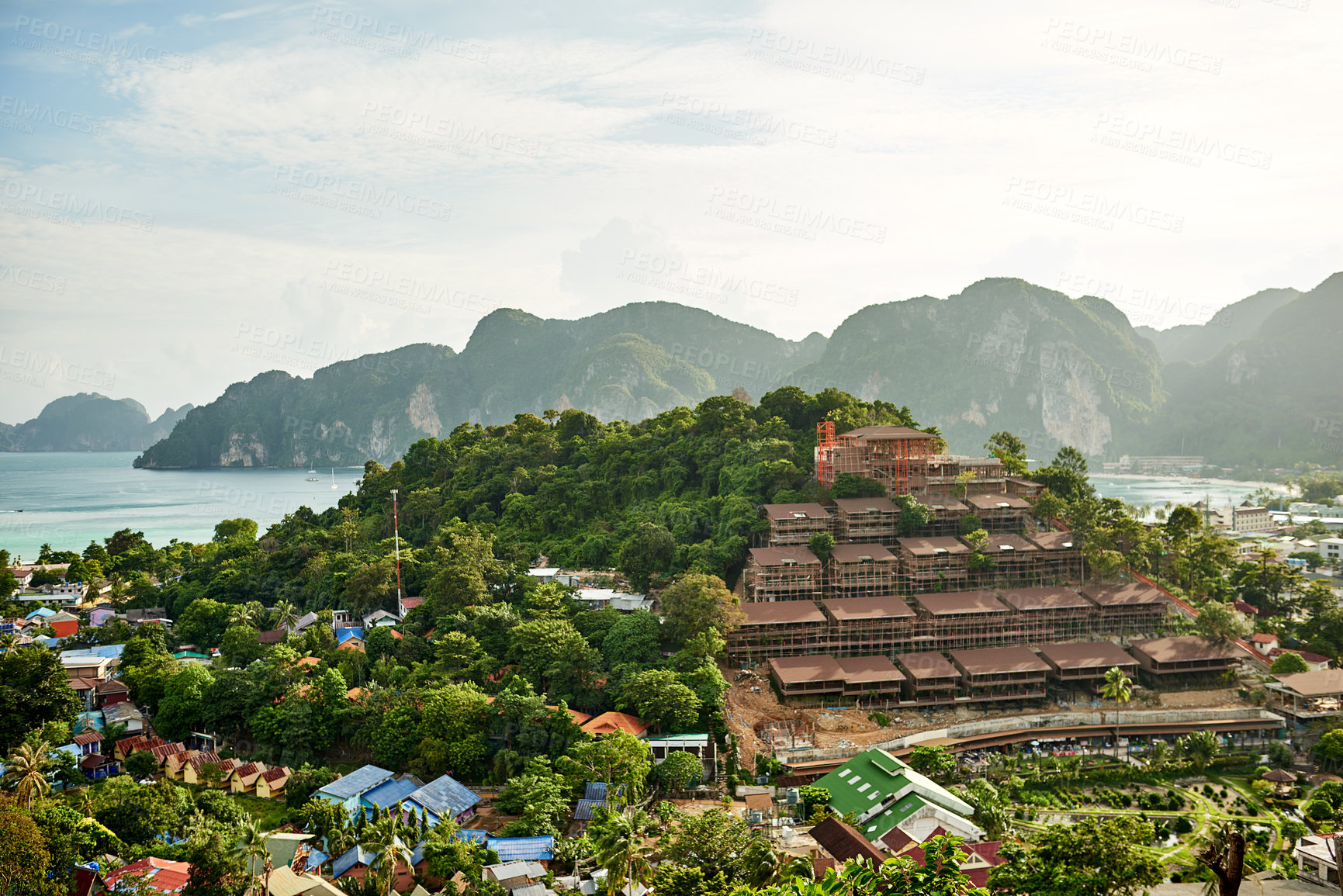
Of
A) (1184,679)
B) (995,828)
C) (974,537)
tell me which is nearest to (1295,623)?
(1184,679)

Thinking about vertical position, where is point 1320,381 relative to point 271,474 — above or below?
above

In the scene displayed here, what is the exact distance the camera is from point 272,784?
2064cm

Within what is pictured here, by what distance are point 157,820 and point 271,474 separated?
12330 centimetres

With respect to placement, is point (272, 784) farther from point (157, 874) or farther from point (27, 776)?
point (157, 874)

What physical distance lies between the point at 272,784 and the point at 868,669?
1696 cm

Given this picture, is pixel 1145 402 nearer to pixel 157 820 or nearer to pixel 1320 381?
pixel 1320 381

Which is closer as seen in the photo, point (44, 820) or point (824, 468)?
point (44, 820)

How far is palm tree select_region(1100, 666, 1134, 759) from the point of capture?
81.3 feet

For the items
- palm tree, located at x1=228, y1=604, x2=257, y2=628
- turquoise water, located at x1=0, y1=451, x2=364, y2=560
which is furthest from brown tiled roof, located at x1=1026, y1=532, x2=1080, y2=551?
turquoise water, located at x1=0, y1=451, x2=364, y2=560

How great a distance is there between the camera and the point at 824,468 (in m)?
35.5

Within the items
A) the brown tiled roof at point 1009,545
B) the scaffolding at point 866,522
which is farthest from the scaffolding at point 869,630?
the brown tiled roof at point 1009,545

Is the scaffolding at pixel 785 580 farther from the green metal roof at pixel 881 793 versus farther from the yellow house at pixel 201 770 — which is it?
the yellow house at pixel 201 770

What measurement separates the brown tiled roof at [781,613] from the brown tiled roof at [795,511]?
4.05 m

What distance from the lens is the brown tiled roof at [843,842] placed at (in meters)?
16.4
